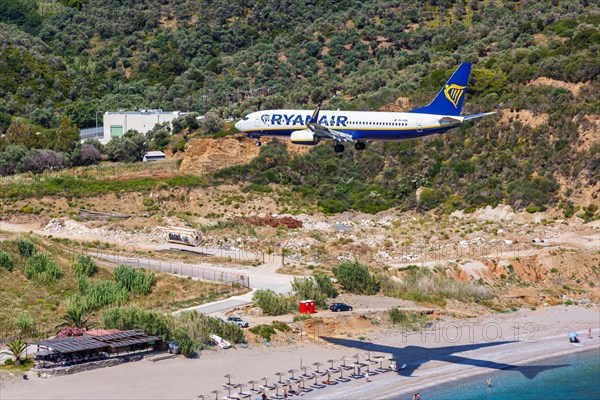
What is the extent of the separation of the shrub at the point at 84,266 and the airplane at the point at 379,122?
14.5 metres

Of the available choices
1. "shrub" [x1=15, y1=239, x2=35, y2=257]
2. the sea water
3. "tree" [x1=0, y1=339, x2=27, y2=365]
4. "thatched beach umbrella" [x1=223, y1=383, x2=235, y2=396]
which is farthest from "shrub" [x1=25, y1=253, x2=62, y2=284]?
the sea water

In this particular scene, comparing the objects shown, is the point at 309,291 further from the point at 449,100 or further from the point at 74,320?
the point at 74,320

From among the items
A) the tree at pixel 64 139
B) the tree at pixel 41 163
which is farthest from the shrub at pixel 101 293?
the tree at pixel 64 139

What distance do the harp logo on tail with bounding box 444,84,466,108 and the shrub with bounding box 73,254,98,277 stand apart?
78.2 ft

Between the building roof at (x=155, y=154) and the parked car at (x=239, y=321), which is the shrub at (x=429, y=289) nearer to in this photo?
the parked car at (x=239, y=321)

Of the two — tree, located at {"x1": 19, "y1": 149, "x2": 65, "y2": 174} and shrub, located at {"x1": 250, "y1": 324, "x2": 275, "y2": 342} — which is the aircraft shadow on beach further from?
tree, located at {"x1": 19, "y1": 149, "x2": 65, "y2": 174}

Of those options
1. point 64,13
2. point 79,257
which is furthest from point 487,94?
point 64,13

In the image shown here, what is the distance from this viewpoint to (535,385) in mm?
53656

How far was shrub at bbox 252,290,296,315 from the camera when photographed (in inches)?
2395

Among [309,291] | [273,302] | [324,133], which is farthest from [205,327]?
[324,133]

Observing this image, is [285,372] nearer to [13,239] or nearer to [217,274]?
[217,274]

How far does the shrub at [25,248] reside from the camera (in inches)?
2643

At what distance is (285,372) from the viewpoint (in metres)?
51.5

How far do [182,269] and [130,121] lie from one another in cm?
4719
